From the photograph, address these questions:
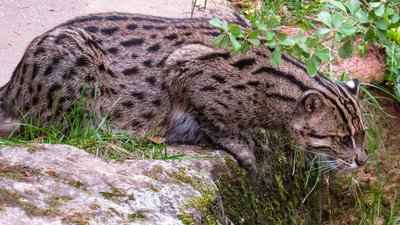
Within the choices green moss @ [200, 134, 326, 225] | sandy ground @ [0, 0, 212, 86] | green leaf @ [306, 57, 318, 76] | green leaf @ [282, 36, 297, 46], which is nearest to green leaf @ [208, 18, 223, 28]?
green leaf @ [282, 36, 297, 46]

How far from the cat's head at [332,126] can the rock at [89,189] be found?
151 cm

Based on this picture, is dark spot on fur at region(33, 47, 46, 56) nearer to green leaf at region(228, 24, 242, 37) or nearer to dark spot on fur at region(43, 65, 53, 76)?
dark spot on fur at region(43, 65, 53, 76)

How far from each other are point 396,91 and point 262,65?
2.28m

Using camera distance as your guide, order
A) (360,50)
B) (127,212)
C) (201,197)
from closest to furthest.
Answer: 1. (127,212)
2. (201,197)
3. (360,50)

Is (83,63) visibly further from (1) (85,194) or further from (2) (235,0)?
(2) (235,0)

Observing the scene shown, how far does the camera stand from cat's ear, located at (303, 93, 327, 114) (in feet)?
20.1

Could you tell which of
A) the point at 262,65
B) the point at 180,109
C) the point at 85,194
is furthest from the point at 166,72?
the point at 85,194

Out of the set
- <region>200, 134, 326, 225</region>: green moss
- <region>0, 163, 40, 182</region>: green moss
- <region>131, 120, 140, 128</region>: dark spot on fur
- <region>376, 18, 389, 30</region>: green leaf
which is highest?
<region>376, 18, 389, 30</region>: green leaf

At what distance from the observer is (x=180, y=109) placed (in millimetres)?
6328

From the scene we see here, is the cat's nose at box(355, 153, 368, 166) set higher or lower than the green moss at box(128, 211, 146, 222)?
lower

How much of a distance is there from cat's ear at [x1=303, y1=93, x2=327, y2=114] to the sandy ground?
3.34 m

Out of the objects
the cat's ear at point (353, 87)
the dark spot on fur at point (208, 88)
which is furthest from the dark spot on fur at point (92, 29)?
the cat's ear at point (353, 87)

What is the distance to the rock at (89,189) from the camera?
155 inches

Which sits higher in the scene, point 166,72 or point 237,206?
point 166,72
